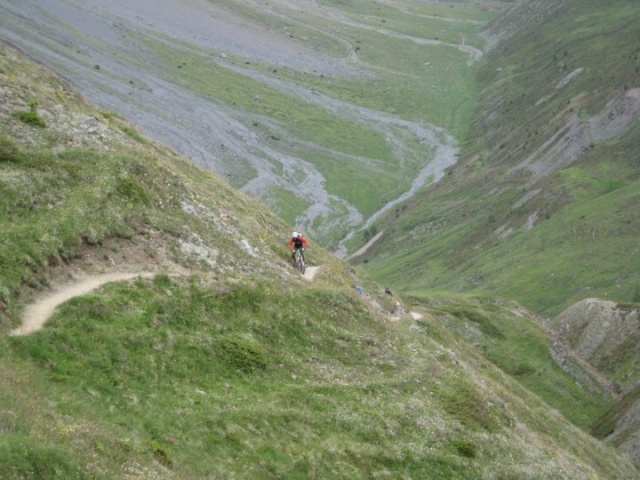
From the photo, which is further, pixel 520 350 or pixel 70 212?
pixel 520 350

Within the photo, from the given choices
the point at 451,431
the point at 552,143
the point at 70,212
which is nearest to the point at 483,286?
the point at 552,143

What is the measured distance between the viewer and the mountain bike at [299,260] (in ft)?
178

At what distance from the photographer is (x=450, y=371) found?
160ft

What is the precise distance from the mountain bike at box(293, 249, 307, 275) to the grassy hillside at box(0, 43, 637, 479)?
887 mm

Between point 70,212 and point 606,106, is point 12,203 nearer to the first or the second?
point 70,212

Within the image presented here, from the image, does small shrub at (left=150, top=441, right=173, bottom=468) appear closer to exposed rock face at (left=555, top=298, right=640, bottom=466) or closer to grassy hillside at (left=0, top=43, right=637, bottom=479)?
grassy hillside at (left=0, top=43, right=637, bottom=479)

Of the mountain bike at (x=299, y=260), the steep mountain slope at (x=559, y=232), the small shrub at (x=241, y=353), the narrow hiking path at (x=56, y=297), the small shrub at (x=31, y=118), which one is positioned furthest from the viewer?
the steep mountain slope at (x=559, y=232)

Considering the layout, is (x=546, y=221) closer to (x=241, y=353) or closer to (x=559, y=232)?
(x=559, y=232)

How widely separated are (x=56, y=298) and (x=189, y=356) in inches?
251

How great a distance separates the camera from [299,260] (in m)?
54.4

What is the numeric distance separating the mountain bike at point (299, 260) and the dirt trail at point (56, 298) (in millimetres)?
17187

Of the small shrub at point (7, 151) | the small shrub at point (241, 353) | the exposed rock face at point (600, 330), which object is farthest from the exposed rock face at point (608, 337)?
the small shrub at point (7, 151)

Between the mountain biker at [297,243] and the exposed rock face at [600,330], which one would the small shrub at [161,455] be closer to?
the mountain biker at [297,243]

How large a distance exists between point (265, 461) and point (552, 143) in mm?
165847
